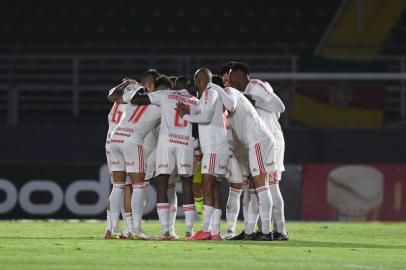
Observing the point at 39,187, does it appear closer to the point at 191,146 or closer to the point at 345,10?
the point at 191,146

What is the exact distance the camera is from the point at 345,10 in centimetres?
2558

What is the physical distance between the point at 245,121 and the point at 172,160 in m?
0.94

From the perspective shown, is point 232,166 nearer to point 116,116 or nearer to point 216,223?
point 216,223

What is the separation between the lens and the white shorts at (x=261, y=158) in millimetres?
12094

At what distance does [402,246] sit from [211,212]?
2117 mm

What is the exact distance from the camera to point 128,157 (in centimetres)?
1262

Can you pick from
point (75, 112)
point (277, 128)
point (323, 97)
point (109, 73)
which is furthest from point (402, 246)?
point (109, 73)

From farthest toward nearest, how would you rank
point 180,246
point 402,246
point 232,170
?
point 232,170 < point 402,246 < point 180,246

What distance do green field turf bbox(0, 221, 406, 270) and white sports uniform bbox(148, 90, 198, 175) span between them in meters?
1.02

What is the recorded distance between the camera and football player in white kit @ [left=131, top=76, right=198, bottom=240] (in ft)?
40.7

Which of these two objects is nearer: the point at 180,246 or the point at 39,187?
the point at 180,246

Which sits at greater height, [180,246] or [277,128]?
[277,128]

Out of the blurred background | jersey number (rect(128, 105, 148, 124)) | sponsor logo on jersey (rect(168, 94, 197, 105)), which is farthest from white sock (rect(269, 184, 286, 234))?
the blurred background

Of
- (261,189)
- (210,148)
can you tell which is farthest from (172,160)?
(261,189)
